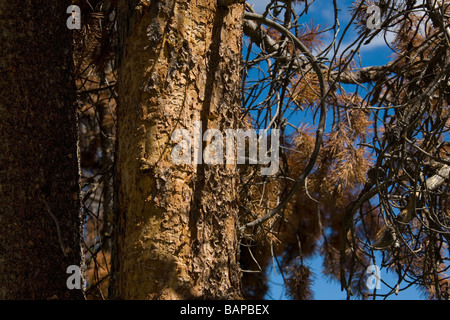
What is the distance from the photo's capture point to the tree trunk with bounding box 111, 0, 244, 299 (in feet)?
3.99

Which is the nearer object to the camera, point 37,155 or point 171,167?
point 171,167

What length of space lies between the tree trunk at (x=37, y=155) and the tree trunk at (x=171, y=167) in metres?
0.37

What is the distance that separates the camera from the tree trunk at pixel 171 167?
121 cm

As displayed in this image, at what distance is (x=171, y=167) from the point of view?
124 centimetres

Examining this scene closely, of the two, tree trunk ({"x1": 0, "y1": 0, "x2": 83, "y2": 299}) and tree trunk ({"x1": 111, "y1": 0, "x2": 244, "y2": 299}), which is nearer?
tree trunk ({"x1": 111, "y1": 0, "x2": 244, "y2": 299})

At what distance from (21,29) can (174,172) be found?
75cm

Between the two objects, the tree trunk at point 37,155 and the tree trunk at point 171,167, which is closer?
the tree trunk at point 171,167

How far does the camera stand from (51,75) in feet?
5.42

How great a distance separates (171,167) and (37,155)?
1.80ft

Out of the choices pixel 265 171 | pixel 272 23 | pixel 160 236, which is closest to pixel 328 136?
pixel 265 171

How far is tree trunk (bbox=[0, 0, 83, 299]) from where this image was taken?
61.4 inches

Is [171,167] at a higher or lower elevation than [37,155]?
lower

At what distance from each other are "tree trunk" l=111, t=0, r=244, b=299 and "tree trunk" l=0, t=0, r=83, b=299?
368 mm
